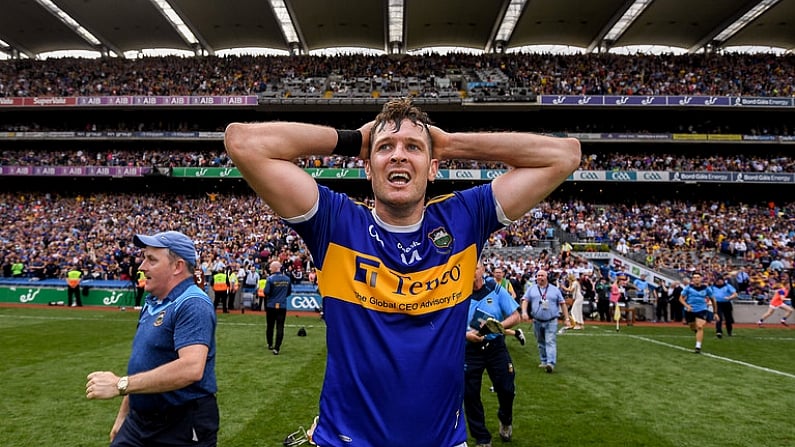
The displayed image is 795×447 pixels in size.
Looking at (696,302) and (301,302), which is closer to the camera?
(696,302)

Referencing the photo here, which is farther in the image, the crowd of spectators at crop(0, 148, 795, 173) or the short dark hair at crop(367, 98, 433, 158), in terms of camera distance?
the crowd of spectators at crop(0, 148, 795, 173)

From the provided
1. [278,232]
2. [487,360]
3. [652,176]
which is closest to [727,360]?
[487,360]

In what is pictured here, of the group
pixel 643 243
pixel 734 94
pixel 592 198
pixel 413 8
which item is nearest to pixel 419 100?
pixel 413 8

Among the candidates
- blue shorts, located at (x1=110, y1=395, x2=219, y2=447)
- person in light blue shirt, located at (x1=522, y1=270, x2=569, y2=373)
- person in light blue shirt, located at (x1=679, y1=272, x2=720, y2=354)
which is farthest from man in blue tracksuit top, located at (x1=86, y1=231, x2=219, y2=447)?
person in light blue shirt, located at (x1=679, y1=272, x2=720, y2=354)

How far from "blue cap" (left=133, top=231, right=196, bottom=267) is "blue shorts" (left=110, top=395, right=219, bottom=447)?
0.99 metres

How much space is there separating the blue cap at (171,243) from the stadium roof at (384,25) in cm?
4137

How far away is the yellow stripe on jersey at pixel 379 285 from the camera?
2.21 metres

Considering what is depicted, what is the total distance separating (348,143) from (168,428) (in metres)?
2.39

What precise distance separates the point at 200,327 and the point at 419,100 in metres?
37.9

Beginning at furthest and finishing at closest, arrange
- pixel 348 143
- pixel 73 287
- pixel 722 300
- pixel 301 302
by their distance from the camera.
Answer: pixel 73 287, pixel 301 302, pixel 722 300, pixel 348 143

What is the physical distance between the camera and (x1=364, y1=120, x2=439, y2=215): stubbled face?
2201mm

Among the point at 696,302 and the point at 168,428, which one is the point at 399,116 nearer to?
the point at 168,428

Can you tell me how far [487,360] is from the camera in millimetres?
7312

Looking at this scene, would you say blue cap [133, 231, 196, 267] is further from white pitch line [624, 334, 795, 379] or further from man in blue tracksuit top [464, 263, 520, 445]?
white pitch line [624, 334, 795, 379]
